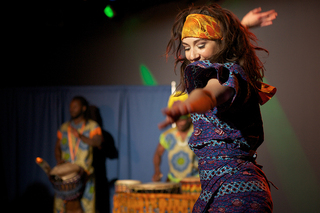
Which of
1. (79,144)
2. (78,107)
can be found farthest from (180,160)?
(78,107)

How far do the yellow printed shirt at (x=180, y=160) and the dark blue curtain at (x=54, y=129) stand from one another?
0.56 m

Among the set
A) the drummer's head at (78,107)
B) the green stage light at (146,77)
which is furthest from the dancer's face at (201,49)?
the green stage light at (146,77)

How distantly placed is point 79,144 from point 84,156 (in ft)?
0.65

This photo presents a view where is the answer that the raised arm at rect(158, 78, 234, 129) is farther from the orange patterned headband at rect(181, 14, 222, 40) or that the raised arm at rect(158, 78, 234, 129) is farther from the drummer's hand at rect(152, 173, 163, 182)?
the drummer's hand at rect(152, 173, 163, 182)

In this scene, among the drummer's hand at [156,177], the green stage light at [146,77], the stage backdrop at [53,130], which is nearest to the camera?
the drummer's hand at [156,177]

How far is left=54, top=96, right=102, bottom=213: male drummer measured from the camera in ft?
15.1

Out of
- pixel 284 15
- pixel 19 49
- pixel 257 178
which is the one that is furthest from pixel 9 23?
pixel 257 178

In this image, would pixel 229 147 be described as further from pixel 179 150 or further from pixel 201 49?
pixel 179 150

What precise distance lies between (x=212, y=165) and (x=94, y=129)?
386 cm

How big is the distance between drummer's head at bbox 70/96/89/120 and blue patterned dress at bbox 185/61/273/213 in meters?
3.93

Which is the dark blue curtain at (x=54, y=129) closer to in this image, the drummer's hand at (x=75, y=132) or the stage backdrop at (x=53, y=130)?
the stage backdrop at (x=53, y=130)

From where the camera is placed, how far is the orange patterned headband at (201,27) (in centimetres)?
134

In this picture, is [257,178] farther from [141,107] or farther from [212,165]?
[141,107]

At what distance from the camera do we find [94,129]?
4.83m
